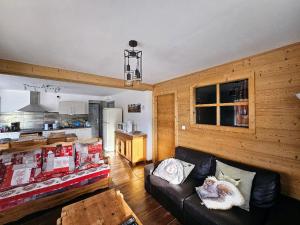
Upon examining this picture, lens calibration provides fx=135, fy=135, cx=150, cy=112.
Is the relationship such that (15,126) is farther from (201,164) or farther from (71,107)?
(201,164)

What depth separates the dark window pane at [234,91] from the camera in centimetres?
225

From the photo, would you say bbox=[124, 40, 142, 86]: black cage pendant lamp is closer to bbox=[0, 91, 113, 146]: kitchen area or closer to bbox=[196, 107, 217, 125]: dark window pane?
bbox=[196, 107, 217, 125]: dark window pane

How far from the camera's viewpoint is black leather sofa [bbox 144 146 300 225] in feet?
4.79

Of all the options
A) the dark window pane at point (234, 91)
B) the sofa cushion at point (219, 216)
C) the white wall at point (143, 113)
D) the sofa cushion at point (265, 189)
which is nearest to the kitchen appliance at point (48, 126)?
the white wall at point (143, 113)

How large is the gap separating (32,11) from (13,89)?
5318 millimetres

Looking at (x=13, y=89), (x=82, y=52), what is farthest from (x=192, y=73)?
(x=13, y=89)

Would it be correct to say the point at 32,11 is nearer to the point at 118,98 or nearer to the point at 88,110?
the point at 118,98

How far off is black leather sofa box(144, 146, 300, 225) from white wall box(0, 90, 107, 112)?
5339 mm

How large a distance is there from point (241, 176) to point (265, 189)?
0.26 m

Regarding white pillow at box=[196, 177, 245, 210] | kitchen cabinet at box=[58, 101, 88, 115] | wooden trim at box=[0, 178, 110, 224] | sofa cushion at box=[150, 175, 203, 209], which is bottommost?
wooden trim at box=[0, 178, 110, 224]

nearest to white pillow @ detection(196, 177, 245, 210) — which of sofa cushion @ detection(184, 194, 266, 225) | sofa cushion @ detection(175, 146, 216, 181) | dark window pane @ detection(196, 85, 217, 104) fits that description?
sofa cushion @ detection(184, 194, 266, 225)

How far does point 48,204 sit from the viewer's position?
210 cm

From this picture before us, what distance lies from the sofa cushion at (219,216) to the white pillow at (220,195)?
0.19 feet

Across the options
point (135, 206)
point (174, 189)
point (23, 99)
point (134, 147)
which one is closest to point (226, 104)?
point (174, 189)
